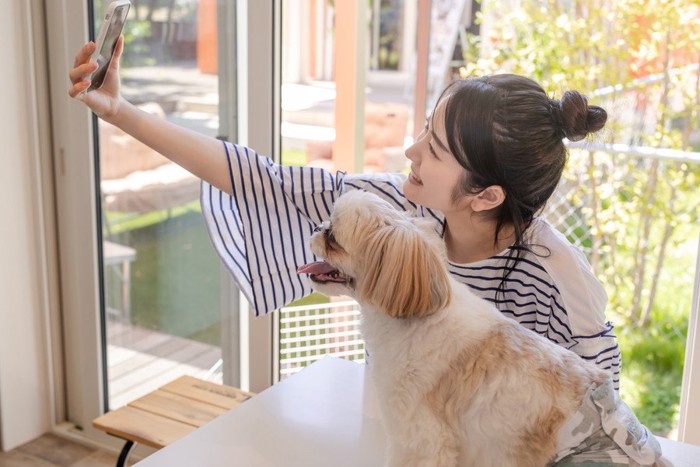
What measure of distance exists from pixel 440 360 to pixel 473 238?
0.38 m

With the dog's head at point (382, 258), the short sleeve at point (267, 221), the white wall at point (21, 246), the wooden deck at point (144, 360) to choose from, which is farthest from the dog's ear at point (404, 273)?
the white wall at point (21, 246)

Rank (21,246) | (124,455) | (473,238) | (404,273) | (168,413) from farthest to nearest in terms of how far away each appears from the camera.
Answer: (21,246) < (168,413) < (124,455) < (473,238) < (404,273)

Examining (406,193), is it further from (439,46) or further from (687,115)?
(439,46)

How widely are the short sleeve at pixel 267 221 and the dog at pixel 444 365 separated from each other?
1.32 feet

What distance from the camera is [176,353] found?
2678mm

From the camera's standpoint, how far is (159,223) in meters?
2.56

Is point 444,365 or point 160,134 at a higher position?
point 160,134

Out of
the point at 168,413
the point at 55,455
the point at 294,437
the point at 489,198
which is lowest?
the point at 55,455

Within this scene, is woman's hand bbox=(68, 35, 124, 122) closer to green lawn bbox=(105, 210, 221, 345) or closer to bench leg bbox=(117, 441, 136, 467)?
bench leg bbox=(117, 441, 136, 467)

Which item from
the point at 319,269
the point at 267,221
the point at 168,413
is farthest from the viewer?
the point at 168,413

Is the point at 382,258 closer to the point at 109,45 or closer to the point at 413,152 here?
the point at 413,152

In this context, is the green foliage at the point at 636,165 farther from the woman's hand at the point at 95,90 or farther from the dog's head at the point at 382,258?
the dog's head at the point at 382,258

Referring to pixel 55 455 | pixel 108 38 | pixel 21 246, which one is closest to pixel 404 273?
pixel 108 38

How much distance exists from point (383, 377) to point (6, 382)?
1.92m
